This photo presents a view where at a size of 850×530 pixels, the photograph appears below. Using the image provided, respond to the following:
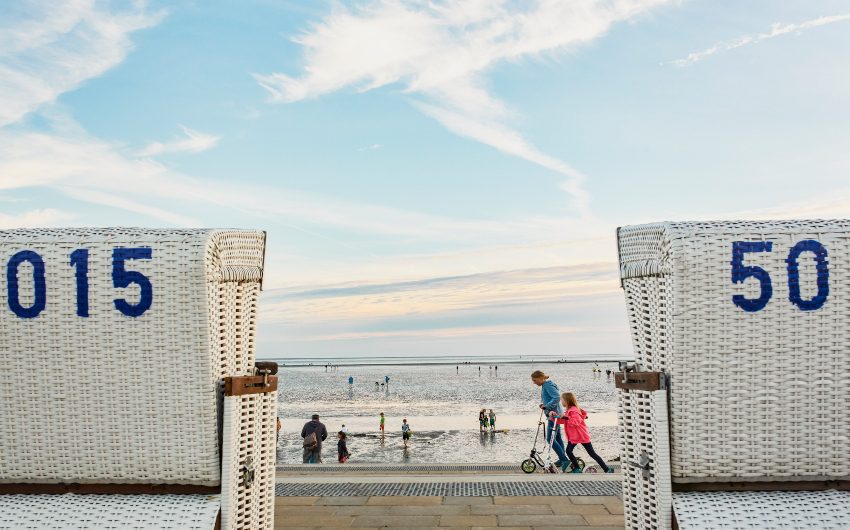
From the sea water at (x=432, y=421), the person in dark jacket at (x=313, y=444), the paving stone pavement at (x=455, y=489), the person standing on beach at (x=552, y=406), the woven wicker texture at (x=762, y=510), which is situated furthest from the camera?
the sea water at (x=432, y=421)

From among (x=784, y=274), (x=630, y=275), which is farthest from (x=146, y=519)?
(x=784, y=274)

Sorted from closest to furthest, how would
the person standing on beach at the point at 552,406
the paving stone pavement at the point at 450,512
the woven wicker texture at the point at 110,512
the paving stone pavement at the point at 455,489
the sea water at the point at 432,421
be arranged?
the woven wicker texture at the point at 110,512
the paving stone pavement at the point at 450,512
the paving stone pavement at the point at 455,489
the person standing on beach at the point at 552,406
the sea water at the point at 432,421

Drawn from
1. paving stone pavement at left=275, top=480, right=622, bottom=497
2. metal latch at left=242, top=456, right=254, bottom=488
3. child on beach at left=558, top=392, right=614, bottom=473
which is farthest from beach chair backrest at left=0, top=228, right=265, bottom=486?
child on beach at left=558, top=392, right=614, bottom=473

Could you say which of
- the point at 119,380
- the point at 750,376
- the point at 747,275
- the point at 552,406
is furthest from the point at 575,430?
the point at 119,380

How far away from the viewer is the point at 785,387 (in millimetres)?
3109

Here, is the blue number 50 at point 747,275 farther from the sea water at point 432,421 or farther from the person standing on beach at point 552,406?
the sea water at point 432,421

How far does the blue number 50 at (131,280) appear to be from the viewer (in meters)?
3.11

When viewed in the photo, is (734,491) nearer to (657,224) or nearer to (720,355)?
(720,355)

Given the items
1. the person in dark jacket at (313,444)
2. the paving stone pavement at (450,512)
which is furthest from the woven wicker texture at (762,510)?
the person in dark jacket at (313,444)

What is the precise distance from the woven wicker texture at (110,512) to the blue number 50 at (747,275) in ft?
8.98

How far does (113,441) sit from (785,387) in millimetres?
3315

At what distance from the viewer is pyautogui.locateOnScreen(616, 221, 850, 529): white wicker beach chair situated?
3051mm

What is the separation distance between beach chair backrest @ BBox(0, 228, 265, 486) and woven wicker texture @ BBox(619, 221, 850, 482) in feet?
7.35

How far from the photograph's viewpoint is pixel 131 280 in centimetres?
312
